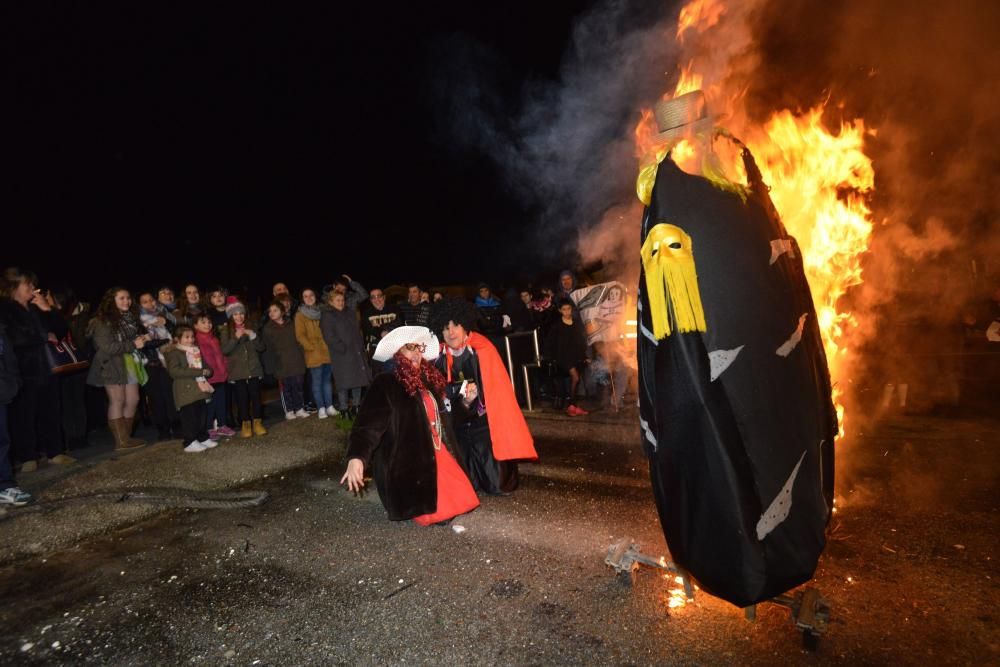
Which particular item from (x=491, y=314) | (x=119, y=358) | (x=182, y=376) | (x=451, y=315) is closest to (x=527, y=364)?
(x=491, y=314)

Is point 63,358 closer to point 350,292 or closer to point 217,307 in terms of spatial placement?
point 217,307

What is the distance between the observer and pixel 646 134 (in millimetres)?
5035

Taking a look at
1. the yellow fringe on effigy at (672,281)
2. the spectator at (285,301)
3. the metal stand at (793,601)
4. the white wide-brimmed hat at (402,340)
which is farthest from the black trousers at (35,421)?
the yellow fringe on effigy at (672,281)

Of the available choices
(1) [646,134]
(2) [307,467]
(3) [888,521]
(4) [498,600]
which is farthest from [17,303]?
(3) [888,521]

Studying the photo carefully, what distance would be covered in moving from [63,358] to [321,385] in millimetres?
3197

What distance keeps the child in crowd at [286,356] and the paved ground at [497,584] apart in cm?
297

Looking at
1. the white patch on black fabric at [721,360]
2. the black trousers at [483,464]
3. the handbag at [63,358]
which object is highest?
the handbag at [63,358]

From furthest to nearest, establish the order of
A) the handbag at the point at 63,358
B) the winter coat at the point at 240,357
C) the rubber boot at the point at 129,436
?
1. the winter coat at the point at 240,357
2. the rubber boot at the point at 129,436
3. the handbag at the point at 63,358

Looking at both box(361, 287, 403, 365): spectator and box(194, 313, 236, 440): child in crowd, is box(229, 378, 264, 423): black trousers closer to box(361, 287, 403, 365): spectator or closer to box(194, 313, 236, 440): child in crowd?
box(194, 313, 236, 440): child in crowd

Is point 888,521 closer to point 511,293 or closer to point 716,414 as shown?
point 716,414

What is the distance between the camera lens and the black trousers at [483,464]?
4836mm

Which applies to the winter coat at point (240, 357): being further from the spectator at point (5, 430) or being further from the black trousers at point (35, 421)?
the spectator at point (5, 430)

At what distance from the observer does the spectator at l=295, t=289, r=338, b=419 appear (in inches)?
321

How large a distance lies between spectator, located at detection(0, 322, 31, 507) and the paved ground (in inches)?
12.2
